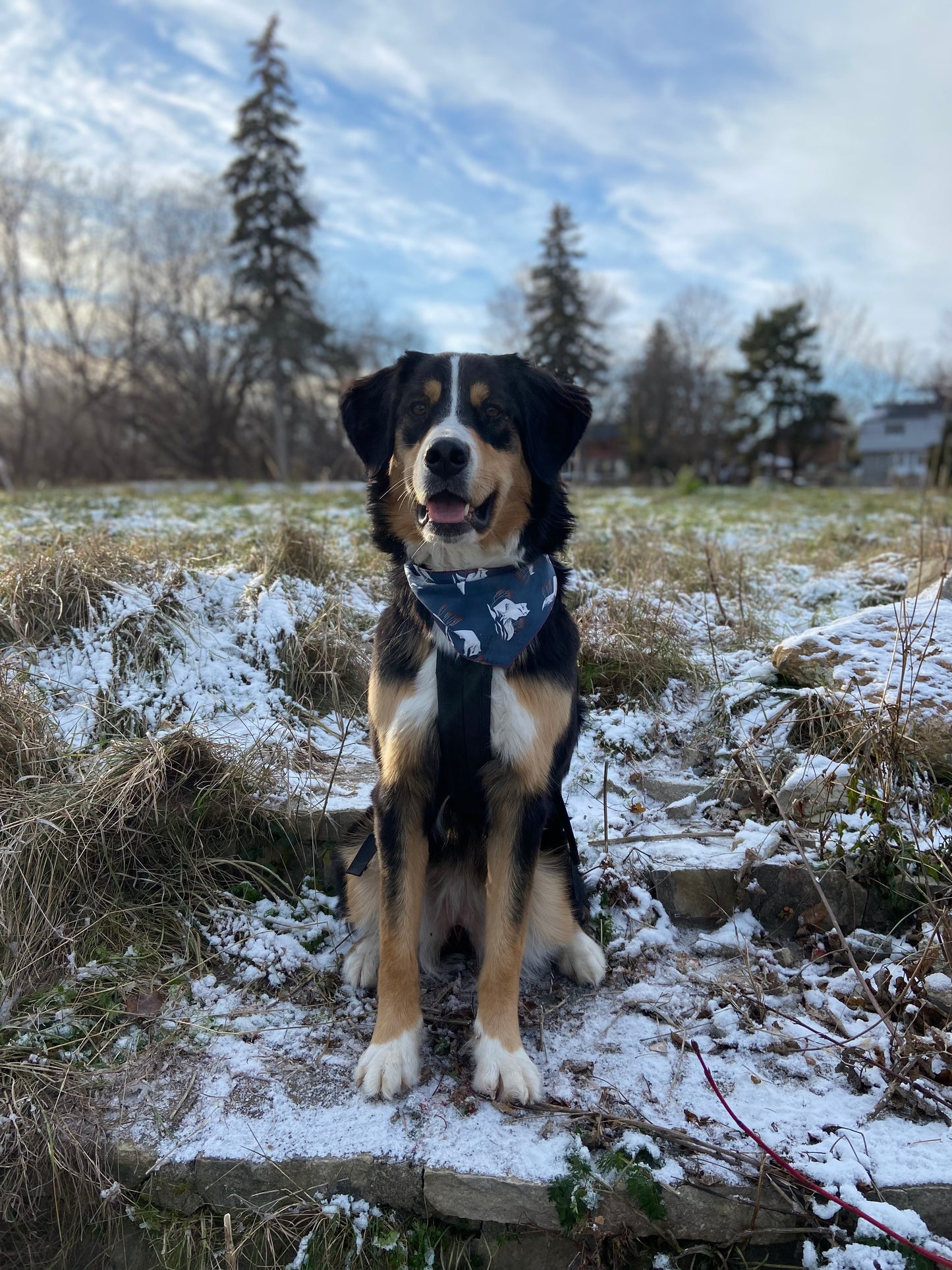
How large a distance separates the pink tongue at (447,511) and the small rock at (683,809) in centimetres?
190

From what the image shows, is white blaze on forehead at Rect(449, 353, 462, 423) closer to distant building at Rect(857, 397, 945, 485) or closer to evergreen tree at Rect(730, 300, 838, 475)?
evergreen tree at Rect(730, 300, 838, 475)

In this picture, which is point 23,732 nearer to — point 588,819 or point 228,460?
point 588,819

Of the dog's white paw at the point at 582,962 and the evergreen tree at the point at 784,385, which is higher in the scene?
the evergreen tree at the point at 784,385

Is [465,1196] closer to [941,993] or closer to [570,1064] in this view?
[570,1064]

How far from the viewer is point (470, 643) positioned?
2.37 meters

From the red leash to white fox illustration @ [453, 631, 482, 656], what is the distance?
4.70 feet

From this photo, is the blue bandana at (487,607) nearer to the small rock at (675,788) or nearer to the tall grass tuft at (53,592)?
the small rock at (675,788)

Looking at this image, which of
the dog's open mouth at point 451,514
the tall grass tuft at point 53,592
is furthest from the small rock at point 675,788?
the tall grass tuft at point 53,592

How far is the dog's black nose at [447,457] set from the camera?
2.33m

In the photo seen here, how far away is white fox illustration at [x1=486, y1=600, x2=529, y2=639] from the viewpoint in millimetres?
2414

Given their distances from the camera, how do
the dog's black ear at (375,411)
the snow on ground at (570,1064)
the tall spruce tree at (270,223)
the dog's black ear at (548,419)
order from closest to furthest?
1. the snow on ground at (570,1064)
2. the dog's black ear at (548,419)
3. the dog's black ear at (375,411)
4. the tall spruce tree at (270,223)

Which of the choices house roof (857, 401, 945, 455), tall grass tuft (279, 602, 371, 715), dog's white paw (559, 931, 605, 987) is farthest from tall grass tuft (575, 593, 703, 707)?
house roof (857, 401, 945, 455)

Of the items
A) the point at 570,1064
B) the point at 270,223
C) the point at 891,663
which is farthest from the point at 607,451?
the point at 570,1064

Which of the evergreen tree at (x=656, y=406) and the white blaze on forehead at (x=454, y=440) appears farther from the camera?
the evergreen tree at (x=656, y=406)
